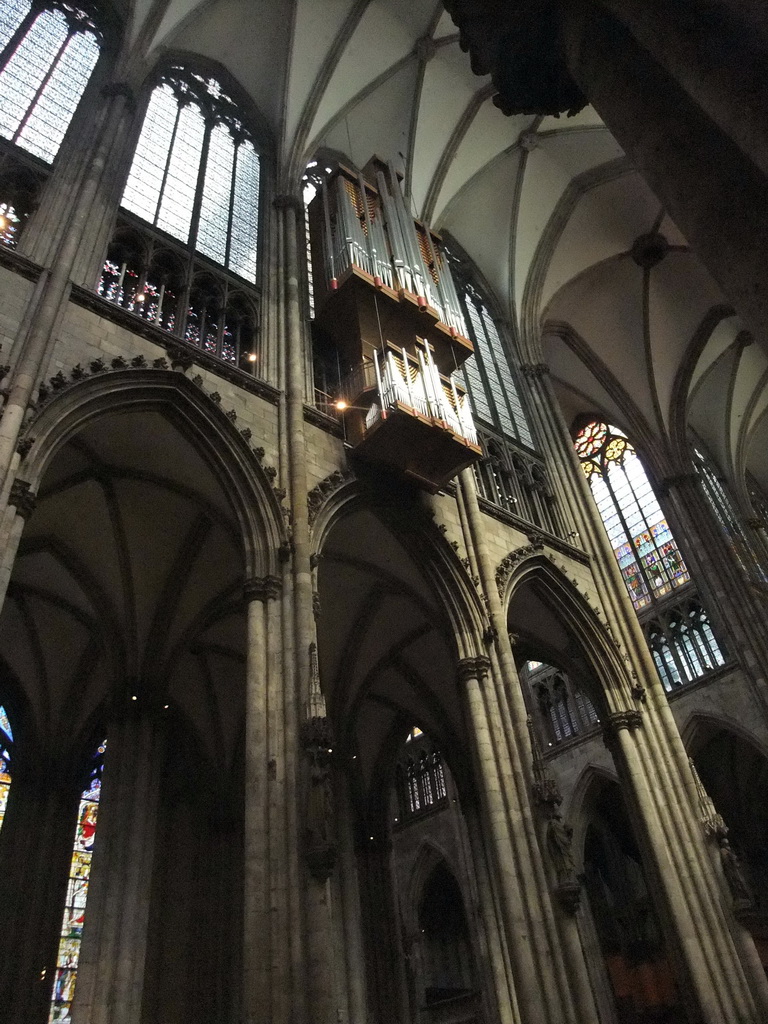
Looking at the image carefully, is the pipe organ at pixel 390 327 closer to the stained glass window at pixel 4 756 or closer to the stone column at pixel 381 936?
the stone column at pixel 381 936

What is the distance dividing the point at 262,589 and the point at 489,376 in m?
9.79

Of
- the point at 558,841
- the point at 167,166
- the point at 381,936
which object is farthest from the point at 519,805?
the point at 167,166

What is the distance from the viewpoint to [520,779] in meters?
9.80

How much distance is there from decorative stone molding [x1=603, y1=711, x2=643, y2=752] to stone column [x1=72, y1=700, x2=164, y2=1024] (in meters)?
7.03

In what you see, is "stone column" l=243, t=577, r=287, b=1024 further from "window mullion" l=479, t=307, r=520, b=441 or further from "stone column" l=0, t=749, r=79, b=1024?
"window mullion" l=479, t=307, r=520, b=441

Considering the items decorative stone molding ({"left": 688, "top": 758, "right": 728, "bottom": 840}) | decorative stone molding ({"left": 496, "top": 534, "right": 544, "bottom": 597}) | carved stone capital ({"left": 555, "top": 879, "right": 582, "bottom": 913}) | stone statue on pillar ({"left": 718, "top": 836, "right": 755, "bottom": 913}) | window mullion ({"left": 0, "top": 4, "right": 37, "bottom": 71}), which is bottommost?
carved stone capital ({"left": 555, "top": 879, "right": 582, "bottom": 913})

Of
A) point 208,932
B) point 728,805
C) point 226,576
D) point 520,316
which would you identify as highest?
point 520,316

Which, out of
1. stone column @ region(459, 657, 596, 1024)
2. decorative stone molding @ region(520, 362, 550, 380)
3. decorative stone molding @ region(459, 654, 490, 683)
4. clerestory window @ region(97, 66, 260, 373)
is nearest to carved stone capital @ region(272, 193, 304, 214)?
clerestory window @ region(97, 66, 260, 373)

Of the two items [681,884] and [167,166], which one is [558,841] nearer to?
[681,884]

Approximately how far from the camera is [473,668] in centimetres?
1081

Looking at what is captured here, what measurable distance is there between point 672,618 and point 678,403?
5957mm

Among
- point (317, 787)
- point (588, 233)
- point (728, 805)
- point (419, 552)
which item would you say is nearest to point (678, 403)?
point (588, 233)

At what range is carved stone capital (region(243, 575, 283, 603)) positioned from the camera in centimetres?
867

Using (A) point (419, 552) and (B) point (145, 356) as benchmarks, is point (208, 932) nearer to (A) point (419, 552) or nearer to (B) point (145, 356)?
(A) point (419, 552)
